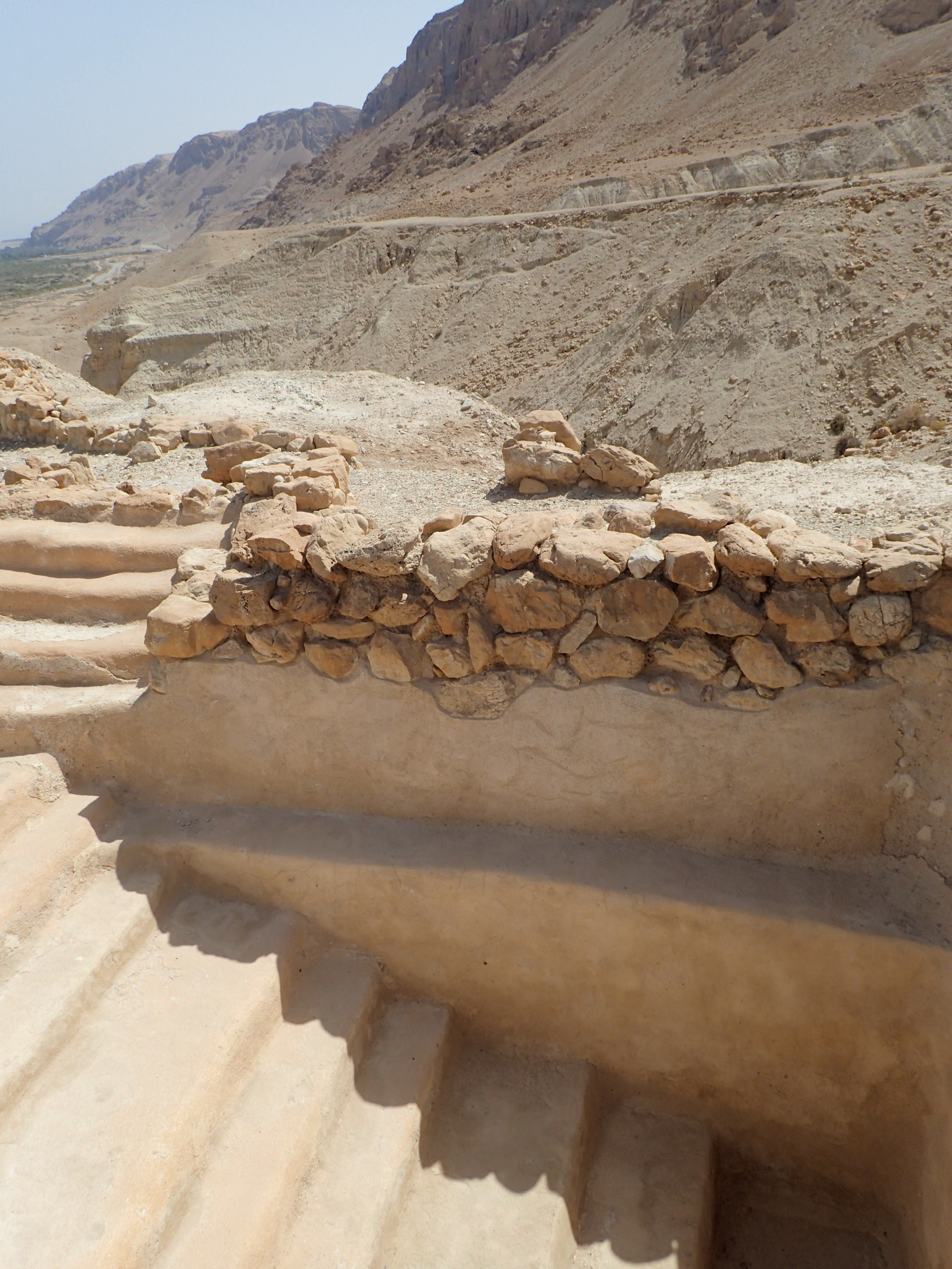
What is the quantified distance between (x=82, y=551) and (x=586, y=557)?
8.66 feet

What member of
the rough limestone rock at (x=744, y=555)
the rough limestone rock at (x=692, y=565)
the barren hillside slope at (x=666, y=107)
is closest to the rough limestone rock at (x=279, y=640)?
the rough limestone rock at (x=692, y=565)

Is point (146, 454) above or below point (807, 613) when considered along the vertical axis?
below

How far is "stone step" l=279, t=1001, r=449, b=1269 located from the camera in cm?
237

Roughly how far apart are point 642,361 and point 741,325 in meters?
1.18

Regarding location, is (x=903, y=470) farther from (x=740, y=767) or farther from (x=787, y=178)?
(x=787, y=178)

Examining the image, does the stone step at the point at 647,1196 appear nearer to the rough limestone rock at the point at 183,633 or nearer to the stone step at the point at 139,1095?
the stone step at the point at 139,1095

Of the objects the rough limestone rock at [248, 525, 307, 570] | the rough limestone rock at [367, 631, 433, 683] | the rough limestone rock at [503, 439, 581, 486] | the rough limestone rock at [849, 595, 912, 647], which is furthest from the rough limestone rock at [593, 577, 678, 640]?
the rough limestone rock at [503, 439, 581, 486]

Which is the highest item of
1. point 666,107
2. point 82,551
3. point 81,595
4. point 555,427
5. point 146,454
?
point 666,107

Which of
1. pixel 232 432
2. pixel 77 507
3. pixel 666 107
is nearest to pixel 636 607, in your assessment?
pixel 77 507

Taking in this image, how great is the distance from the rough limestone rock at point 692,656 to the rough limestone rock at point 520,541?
1.68 ft

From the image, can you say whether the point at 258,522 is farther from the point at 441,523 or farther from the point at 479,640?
the point at 479,640

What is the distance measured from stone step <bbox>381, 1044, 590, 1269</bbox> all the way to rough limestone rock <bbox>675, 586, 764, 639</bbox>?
1.65 m

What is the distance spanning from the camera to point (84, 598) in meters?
3.95

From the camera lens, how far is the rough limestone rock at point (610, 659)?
2824 mm
